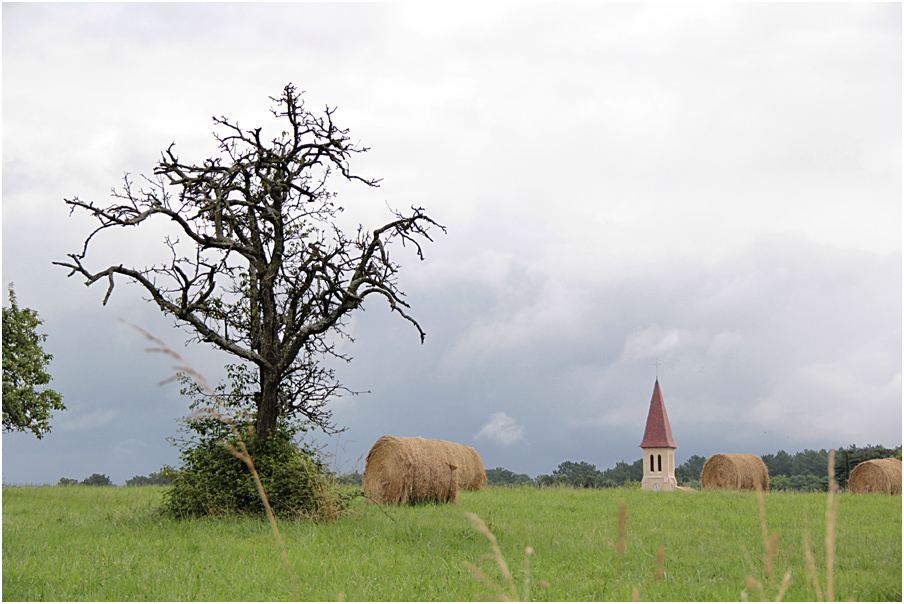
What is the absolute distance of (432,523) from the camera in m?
12.0

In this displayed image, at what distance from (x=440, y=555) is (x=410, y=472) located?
647 centimetres

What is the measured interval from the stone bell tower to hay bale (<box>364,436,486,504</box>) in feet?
119

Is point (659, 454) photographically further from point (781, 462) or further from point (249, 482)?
point (249, 482)

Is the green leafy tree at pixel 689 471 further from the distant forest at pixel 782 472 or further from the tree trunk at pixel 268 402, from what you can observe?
the tree trunk at pixel 268 402

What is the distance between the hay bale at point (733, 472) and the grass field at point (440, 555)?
404 inches

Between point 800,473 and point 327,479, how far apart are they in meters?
42.0

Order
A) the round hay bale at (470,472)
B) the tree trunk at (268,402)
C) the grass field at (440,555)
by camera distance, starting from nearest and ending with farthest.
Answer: the grass field at (440,555), the tree trunk at (268,402), the round hay bale at (470,472)

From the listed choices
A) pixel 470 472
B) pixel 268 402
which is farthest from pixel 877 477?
pixel 268 402

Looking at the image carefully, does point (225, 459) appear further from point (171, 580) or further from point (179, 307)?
point (171, 580)

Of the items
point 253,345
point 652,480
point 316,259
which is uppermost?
point 316,259

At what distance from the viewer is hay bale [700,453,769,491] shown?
83.6ft

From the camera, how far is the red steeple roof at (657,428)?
49562 millimetres

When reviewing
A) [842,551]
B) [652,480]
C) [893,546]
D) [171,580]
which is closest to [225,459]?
[171,580]

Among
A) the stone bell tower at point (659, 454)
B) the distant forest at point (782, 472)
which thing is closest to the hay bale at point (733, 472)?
the distant forest at point (782, 472)
